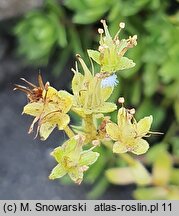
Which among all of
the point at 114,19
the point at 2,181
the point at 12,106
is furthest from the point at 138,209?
the point at 12,106

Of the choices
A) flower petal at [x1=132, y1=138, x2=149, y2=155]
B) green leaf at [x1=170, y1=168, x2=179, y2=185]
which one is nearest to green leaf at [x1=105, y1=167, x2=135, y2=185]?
green leaf at [x1=170, y1=168, x2=179, y2=185]

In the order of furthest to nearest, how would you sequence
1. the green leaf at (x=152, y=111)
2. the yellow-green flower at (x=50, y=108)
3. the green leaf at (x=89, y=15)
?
the green leaf at (x=152, y=111) < the green leaf at (x=89, y=15) < the yellow-green flower at (x=50, y=108)

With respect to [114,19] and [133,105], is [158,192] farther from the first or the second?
[114,19]

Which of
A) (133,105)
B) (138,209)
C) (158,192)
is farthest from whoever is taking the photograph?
(133,105)

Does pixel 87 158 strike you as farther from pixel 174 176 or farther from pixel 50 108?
pixel 174 176

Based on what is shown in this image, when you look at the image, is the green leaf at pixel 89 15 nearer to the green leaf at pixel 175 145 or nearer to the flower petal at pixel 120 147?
the green leaf at pixel 175 145

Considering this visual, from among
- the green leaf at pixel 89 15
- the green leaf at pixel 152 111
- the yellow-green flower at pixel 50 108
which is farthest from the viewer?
the green leaf at pixel 152 111

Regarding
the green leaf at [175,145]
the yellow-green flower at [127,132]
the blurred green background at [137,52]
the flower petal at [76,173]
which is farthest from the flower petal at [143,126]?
the green leaf at [175,145]
